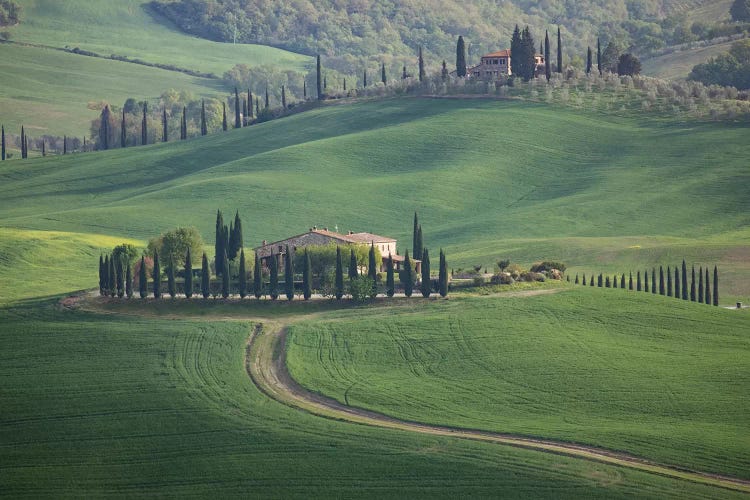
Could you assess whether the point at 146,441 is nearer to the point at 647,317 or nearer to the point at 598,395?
the point at 598,395

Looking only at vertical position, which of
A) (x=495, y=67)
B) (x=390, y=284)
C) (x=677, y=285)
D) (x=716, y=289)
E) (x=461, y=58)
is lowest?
(x=716, y=289)

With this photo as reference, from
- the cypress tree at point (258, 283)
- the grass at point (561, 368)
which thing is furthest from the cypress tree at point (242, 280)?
the grass at point (561, 368)

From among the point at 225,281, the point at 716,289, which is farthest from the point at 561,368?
the point at 225,281

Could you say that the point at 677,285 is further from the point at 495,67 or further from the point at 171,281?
the point at 495,67

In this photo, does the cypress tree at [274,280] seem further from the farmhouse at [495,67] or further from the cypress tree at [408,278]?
the farmhouse at [495,67]

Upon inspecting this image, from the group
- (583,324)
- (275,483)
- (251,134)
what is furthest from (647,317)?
(251,134)

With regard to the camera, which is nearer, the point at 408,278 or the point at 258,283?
the point at 408,278
